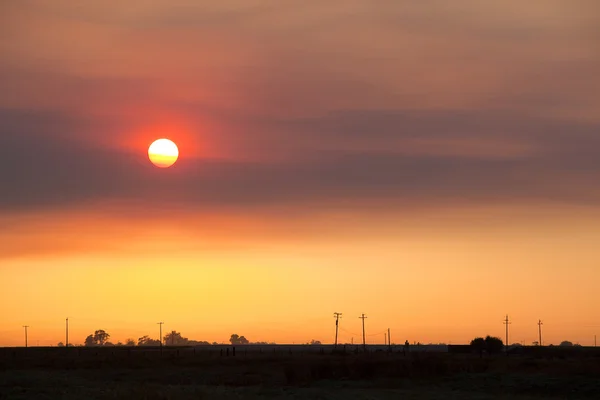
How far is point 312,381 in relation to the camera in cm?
8550

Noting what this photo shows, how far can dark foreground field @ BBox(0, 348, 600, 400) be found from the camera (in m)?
60.2

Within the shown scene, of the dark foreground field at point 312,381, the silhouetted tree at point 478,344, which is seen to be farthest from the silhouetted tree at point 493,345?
the dark foreground field at point 312,381

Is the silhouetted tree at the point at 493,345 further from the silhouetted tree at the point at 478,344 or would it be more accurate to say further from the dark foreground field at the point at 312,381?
the dark foreground field at the point at 312,381

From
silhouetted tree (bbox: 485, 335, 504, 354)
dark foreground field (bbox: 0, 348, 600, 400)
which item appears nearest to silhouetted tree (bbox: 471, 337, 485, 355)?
silhouetted tree (bbox: 485, 335, 504, 354)

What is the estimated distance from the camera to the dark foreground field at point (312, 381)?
60.2 m

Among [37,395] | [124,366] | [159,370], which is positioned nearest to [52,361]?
[124,366]

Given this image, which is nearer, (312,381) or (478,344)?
(312,381)

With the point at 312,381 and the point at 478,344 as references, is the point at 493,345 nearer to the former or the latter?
the point at 478,344

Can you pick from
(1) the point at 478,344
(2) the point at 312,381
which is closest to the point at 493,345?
(1) the point at 478,344

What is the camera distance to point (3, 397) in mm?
54969

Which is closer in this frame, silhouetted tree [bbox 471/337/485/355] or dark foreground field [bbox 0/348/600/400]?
dark foreground field [bbox 0/348/600/400]

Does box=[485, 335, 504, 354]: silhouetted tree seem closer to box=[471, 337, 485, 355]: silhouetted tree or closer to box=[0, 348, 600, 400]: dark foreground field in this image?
box=[471, 337, 485, 355]: silhouetted tree

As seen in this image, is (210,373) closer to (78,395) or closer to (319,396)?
(319,396)

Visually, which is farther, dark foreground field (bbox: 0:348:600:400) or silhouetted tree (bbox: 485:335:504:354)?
silhouetted tree (bbox: 485:335:504:354)
